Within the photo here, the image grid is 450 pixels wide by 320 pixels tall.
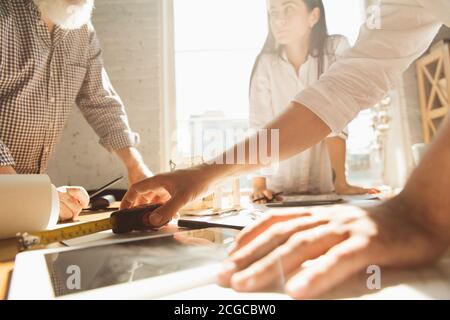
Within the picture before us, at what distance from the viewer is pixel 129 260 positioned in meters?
0.36

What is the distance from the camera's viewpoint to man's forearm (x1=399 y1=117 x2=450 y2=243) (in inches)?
12.6

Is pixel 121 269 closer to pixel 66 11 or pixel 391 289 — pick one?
pixel 391 289

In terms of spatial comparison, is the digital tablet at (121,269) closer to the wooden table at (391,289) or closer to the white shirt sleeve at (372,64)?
the wooden table at (391,289)

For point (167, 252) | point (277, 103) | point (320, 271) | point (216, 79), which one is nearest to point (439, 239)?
point (320, 271)

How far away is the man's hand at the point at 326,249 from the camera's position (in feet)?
0.84

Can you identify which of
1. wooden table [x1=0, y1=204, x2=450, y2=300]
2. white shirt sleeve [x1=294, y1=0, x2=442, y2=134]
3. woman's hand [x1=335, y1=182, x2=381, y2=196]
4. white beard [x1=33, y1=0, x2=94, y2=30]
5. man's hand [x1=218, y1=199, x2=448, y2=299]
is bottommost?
woman's hand [x1=335, y1=182, x2=381, y2=196]

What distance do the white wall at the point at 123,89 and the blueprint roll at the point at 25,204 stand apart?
1.66m

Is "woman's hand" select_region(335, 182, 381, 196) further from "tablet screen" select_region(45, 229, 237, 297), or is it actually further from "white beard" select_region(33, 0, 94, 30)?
"white beard" select_region(33, 0, 94, 30)

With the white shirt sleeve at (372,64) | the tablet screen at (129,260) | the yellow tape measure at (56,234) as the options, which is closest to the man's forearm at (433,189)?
the tablet screen at (129,260)

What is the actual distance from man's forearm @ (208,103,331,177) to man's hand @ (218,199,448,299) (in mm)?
333

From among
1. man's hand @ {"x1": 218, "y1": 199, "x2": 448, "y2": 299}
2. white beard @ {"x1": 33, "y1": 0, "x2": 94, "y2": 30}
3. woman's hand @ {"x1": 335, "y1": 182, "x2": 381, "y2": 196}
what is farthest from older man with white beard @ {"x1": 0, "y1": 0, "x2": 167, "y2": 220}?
man's hand @ {"x1": 218, "y1": 199, "x2": 448, "y2": 299}

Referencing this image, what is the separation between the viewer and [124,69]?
2.20 metres
